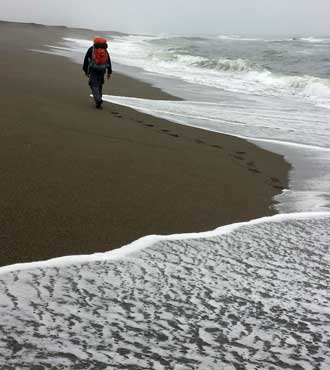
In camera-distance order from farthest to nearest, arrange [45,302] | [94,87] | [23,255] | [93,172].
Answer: [94,87], [93,172], [23,255], [45,302]

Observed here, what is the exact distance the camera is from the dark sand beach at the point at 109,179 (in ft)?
12.2

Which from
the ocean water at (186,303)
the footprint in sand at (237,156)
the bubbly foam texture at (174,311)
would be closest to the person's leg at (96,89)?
the footprint in sand at (237,156)

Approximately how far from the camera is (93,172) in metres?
5.14

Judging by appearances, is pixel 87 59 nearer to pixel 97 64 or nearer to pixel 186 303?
pixel 97 64

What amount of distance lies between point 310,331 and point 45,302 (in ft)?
4.67

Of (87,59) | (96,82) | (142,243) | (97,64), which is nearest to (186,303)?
(142,243)

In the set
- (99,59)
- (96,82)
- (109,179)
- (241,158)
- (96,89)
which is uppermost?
(99,59)

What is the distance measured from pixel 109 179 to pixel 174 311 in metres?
2.43

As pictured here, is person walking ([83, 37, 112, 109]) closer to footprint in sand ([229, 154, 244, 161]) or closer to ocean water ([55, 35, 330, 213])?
ocean water ([55, 35, 330, 213])

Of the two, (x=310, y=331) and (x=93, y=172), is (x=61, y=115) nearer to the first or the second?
(x=93, y=172)

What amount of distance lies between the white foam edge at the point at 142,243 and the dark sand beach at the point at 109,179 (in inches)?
3.3

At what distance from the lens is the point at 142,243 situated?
12.2 feet

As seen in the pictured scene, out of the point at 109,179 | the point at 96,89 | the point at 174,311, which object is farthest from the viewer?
the point at 96,89

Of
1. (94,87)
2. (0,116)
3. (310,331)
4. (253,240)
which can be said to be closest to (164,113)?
(94,87)
